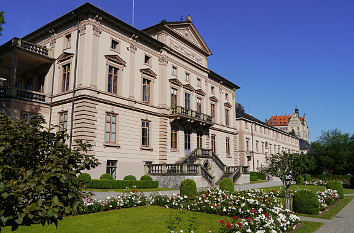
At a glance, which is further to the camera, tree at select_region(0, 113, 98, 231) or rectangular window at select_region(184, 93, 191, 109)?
rectangular window at select_region(184, 93, 191, 109)

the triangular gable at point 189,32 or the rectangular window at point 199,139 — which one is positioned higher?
the triangular gable at point 189,32

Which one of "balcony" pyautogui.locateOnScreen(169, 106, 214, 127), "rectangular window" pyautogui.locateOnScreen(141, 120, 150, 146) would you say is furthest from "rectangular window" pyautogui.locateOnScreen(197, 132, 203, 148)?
"rectangular window" pyautogui.locateOnScreen(141, 120, 150, 146)

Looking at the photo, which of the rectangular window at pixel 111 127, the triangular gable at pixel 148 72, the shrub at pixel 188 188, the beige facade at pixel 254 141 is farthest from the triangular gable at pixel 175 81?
the beige facade at pixel 254 141

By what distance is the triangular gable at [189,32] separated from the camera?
34.4 m

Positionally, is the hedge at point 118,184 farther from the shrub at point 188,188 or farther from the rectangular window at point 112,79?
the rectangular window at point 112,79

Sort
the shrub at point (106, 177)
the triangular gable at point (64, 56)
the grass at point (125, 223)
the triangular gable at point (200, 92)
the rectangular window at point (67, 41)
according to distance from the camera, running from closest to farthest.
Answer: the grass at point (125, 223) < the shrub at point (106, 177) < the triangular gable at point (64, 56) < the rectangular window at point (67, 41) < the triangular gable at point (200, 92)

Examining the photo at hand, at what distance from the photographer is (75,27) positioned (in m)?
25.3

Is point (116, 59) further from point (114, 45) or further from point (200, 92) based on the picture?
point (200, 92)

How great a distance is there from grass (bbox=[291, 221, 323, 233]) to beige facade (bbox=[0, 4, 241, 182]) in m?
16.4

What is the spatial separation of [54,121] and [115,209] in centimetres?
1495

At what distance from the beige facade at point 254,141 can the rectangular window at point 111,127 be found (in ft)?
113

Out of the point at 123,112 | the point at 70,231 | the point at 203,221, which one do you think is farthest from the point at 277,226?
the point at 123,112

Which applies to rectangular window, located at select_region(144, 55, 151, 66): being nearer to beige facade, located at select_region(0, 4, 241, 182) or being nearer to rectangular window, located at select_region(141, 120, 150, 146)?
beige facade, located at select_region(0, 4, 241, 182)

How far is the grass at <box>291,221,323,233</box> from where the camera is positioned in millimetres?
10898
